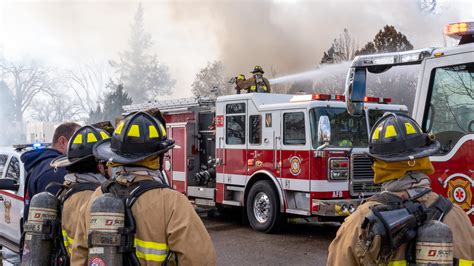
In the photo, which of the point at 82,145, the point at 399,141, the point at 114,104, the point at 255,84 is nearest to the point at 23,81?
the point at 114,104

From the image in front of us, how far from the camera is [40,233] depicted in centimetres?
265

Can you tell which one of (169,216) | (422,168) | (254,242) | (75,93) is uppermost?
(75,93)

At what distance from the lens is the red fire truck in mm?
4023

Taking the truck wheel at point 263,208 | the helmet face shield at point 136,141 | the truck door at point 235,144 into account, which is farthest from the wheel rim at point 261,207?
the helmet face shield at point 136,141

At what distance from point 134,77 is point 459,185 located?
40.0 metres

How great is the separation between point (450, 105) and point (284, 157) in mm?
4201

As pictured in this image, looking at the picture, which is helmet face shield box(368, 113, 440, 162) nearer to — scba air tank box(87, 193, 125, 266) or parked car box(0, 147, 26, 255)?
scba air tank box(87, 193, 125, 266)

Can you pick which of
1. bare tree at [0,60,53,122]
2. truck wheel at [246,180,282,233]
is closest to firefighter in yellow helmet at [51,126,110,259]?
truck wheel at [246,180,282,233]

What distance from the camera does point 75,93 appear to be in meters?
38.3

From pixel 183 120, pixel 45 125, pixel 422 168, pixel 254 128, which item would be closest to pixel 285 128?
pixel 254 128

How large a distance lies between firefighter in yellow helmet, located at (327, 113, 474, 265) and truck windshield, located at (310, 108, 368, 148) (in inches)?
230

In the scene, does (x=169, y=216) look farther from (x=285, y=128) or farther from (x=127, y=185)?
(x=285, y=128)

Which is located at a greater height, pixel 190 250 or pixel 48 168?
pixel 48 168

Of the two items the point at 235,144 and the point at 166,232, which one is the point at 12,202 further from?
the point at 166,232
